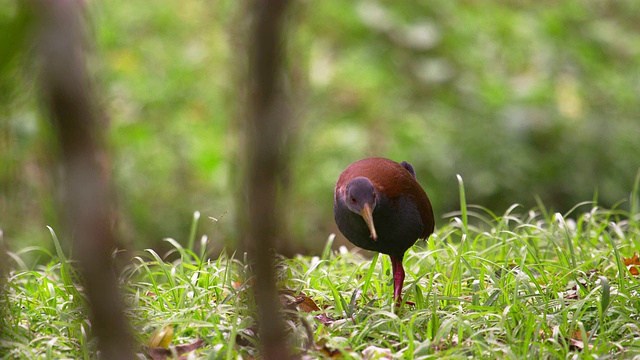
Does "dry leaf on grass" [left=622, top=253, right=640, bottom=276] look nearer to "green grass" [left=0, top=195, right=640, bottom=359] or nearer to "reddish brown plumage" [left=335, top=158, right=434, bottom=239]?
"green grass" [left=0, top=195, right=640, bottom=359]

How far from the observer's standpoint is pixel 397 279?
2799mm

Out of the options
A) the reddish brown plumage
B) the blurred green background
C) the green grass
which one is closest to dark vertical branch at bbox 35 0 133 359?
the green grass

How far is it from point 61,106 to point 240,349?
1348 millimetres

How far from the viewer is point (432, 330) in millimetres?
2520

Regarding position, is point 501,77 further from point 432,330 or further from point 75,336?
point 75,336

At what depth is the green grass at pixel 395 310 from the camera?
2.33 m

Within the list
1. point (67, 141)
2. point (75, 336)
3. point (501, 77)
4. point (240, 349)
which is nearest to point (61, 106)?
point (67, 141)

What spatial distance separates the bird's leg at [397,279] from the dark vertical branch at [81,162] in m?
1.51

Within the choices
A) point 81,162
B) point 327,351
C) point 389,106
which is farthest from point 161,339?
point 389,106

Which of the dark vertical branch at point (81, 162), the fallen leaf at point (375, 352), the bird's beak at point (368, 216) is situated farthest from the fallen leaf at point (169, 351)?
the dark vertical branch at point (81, 162)

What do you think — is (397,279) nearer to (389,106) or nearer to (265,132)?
(265,132)

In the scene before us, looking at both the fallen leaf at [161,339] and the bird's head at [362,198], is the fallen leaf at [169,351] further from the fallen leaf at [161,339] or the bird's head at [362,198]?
the bird's head at [362,198]

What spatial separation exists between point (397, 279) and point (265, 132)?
5.43ft

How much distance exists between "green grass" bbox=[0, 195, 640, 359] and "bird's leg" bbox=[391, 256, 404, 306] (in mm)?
46
